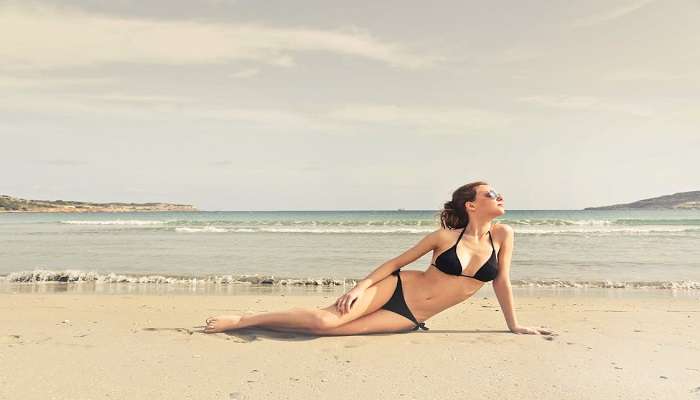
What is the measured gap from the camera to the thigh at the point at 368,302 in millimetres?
5227

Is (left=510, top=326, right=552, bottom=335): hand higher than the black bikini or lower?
lower

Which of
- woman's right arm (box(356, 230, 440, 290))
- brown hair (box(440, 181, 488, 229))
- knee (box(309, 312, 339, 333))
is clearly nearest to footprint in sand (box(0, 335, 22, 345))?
knee (box(309, 312, 339, 333))

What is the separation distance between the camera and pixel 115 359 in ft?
14.8

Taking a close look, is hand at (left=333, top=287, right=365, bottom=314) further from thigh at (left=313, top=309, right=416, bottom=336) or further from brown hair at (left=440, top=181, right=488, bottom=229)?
brown hair at (left=440, top=181, right=488, bottom=229)

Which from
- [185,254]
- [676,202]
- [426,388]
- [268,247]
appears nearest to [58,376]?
[426,388]

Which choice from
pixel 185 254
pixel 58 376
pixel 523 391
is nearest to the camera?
pixel 523 391

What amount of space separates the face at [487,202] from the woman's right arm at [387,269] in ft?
1.57

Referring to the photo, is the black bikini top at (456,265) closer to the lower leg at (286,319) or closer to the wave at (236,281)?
the lower leg at (286,319)

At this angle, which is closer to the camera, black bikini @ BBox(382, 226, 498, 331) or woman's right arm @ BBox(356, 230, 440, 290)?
woman's right arm @ BBox(356, 230, 440, 290)

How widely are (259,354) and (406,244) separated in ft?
57.9

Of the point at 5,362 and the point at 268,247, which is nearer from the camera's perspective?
the point at 5,362

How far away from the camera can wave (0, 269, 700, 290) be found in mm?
10391

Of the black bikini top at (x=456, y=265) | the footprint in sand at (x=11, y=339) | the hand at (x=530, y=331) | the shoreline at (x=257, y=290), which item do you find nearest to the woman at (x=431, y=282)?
the black bikini top at (x=456, y=265)

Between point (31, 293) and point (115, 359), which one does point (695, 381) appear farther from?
point (31, 293)
